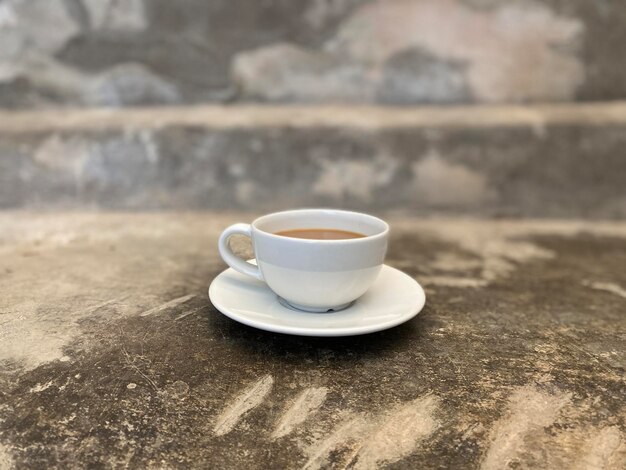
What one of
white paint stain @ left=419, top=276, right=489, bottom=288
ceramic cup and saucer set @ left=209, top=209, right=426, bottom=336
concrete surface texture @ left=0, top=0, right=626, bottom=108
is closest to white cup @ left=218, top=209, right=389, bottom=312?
ceramic cup and saucer set @ left=209, top=209, right=426, bottom=336

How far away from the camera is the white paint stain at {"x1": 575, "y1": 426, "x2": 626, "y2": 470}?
0.46 m

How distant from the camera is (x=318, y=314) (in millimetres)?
651

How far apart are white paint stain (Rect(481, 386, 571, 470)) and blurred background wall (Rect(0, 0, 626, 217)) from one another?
0.76m

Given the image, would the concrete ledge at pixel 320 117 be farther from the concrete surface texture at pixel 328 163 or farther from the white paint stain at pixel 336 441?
the white paint stain at pixel 336 441

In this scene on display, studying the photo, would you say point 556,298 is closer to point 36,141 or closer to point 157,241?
point 157,241

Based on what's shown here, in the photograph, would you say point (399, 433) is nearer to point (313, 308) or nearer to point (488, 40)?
point (313, 308)

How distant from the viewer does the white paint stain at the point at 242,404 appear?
0.50 metres

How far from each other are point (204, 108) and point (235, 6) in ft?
0.82

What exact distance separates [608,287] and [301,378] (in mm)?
556

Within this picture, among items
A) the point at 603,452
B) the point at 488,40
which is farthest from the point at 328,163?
the point at 603,452

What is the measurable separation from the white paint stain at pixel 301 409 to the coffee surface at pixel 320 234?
0.23 meters

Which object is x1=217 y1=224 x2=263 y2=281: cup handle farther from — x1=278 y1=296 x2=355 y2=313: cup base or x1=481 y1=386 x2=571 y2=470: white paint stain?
x1=481 y1=386 x2=571 y2=470: white paint stain

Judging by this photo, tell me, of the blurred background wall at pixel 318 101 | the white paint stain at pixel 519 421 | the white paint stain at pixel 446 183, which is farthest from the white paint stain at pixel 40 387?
the white paint stain at pixel 446 183

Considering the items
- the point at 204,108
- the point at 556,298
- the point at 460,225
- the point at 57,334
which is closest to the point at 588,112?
the point at 460,225
